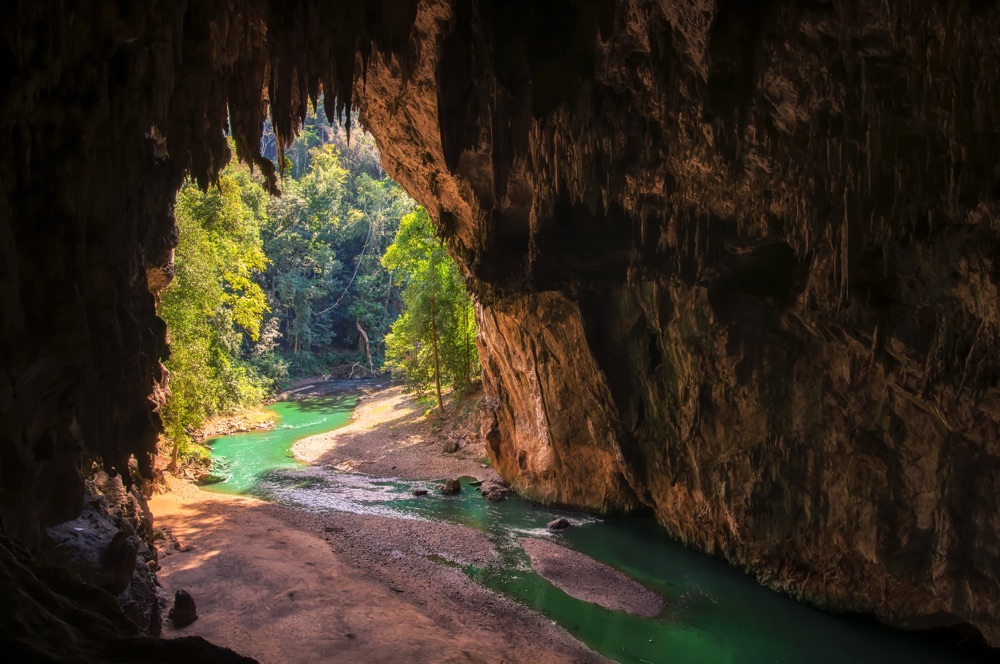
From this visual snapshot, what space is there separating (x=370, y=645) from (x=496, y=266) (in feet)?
34.6

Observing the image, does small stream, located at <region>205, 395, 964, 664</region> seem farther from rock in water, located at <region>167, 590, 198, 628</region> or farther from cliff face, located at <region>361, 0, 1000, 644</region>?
rock in water, located at <region>167, 590, 198, 628</region>

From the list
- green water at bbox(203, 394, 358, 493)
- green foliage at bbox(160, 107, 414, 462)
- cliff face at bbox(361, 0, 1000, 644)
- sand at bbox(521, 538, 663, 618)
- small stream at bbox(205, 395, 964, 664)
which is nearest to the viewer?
cliff face at bbox(361, 0, 1000, 644)

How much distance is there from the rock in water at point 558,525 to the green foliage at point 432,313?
12.8m

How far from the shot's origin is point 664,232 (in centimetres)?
1430

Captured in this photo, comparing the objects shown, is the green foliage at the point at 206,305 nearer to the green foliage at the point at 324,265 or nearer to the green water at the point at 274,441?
the green water at the point at 274,441

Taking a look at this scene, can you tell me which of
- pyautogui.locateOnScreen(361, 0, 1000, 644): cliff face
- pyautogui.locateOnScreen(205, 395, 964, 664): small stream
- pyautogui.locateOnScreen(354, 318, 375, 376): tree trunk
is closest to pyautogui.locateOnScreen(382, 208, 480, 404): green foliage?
pyautogui.locateOnScreen(205, 395, 964, 664): small stream

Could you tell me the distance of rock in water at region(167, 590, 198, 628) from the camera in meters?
10.3

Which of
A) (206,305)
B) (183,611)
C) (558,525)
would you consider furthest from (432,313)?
(183,611)

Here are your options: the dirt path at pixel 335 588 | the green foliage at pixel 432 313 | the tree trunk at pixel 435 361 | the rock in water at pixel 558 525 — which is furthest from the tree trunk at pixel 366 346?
the rock in water at pixel 558 525

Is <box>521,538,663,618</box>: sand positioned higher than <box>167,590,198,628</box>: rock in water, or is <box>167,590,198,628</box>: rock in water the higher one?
<box>167,590,198,628</box>: rock in water

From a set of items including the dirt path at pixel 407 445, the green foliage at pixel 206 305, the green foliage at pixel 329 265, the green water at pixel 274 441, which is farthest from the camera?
the green foliage at pixel 329 265

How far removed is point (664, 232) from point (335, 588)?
9.49m

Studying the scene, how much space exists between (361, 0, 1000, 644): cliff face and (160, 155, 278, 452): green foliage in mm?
6516

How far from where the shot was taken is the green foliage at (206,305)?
61.9ft
